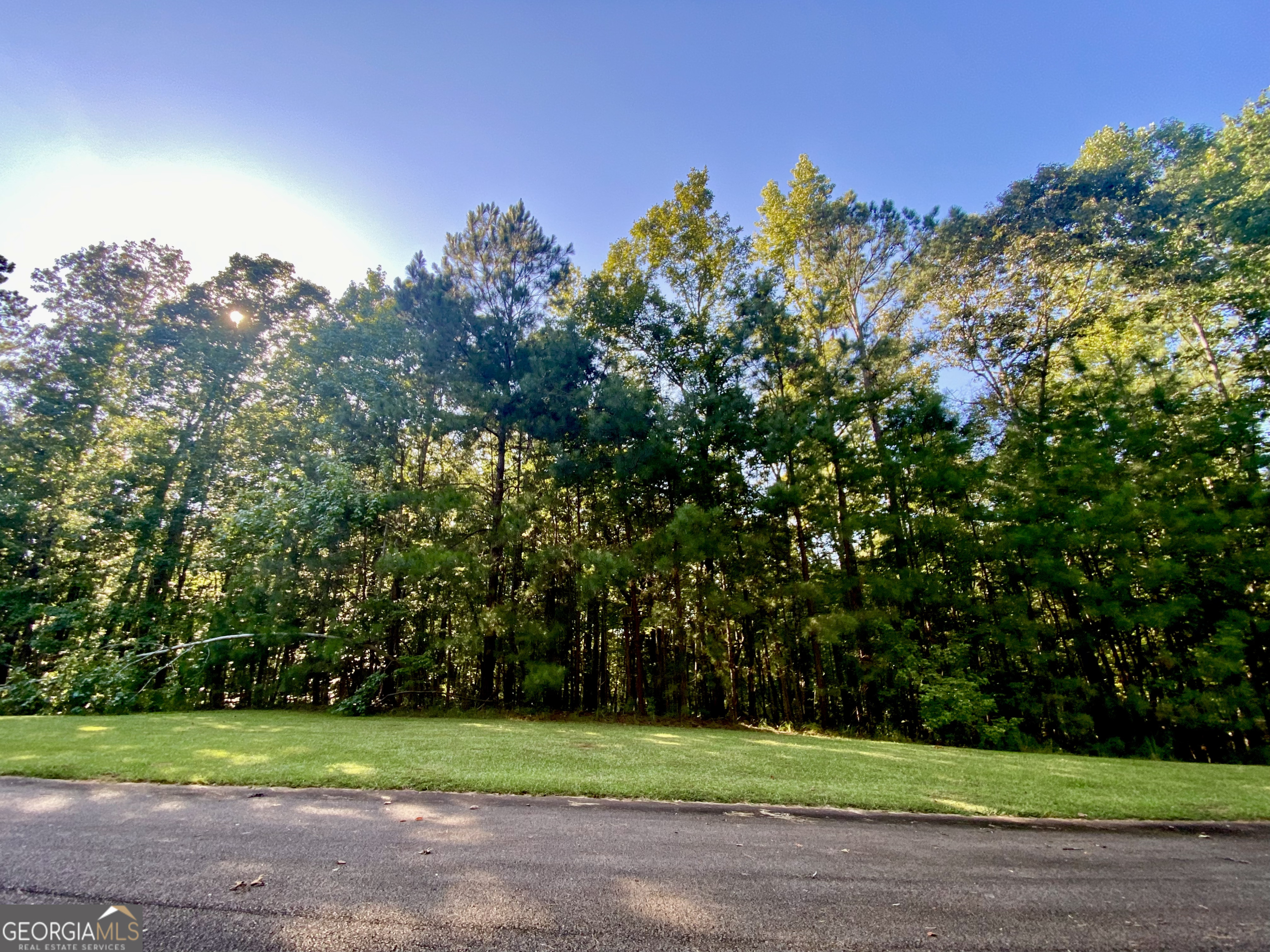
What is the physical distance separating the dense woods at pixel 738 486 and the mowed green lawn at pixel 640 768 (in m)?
3.66

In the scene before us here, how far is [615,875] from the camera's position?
2.63 metres

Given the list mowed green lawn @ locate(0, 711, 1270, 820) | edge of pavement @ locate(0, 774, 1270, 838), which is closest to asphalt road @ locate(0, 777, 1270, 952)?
edge of pavement @ locate(0, 774, 1270, 838)

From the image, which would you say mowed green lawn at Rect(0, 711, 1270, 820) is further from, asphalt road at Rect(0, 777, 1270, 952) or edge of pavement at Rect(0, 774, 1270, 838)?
asphalt road at Rect(0, 777, 1270, 952)

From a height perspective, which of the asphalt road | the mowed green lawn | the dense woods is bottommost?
the mowed green lawn

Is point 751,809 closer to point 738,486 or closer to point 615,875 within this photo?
point 615,875

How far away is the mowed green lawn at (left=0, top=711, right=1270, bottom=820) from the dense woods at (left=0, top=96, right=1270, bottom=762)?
12.0ft

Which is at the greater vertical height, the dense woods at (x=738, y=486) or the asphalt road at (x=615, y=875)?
the dense woods at (x=738, y=486)

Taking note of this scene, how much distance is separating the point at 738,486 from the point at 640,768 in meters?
8.14

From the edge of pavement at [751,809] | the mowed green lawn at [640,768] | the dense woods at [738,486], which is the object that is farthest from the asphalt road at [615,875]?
the dense woods at [738,486]

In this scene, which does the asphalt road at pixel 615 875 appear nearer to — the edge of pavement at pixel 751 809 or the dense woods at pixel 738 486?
the edge of pavement at pixel 751 809

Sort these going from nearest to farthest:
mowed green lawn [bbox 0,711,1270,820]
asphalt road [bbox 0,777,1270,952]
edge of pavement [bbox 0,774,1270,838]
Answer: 1. asphalt road [bbox 0,777,1270,952]
2. edge of pavement [bbox 0,774,1270,838]
3. mowed green lawn [bbox 0,711,1270,820]

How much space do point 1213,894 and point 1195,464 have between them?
12100mm

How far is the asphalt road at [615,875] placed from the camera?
81.7 inches

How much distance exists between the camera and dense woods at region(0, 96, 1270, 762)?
10.5 meters
